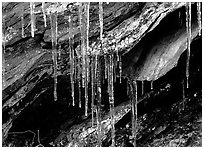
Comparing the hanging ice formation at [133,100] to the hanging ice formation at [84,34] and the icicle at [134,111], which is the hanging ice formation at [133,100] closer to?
the icicle at [134,111]

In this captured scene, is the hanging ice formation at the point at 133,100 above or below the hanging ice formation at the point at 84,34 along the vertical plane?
below

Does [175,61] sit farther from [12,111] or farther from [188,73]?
[12,111]

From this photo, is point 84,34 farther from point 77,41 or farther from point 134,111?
point 134,111

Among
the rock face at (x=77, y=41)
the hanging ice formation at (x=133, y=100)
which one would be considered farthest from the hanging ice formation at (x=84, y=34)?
the hanging ice formation at (x=133, y=100)

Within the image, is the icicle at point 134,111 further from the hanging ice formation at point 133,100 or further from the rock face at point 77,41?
the rock face at point 77,41

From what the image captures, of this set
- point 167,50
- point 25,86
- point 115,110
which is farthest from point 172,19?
point 25,86

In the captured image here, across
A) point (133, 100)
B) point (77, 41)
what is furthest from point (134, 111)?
point (77, 41)

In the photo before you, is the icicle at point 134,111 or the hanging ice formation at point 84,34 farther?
the icicle at point 134,111

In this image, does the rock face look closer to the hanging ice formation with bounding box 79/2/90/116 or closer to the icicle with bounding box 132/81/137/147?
the hanging ice formation with bounding box 79/2/90/116

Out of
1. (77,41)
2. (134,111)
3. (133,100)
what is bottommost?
(134,111)
